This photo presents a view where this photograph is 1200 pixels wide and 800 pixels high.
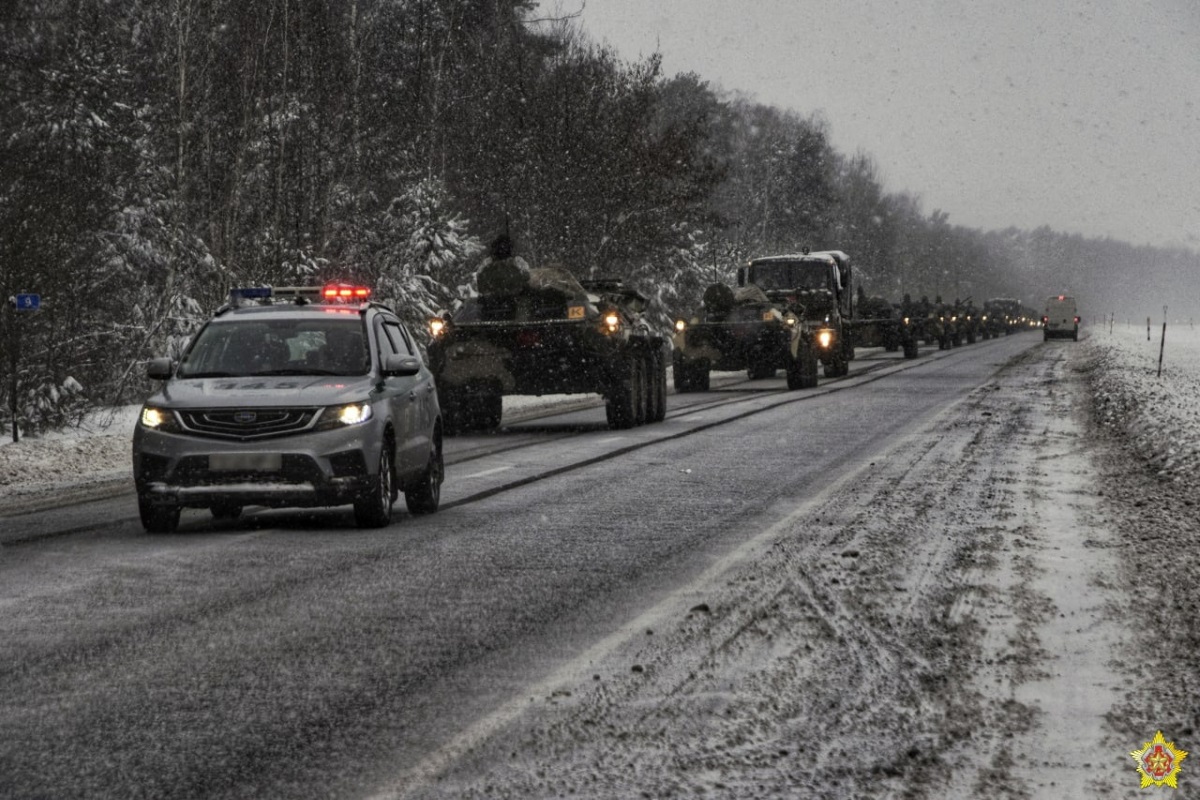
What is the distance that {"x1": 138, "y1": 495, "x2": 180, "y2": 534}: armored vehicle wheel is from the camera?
38.8 ft

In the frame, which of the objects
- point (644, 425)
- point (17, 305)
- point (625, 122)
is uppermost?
point (625, 122)

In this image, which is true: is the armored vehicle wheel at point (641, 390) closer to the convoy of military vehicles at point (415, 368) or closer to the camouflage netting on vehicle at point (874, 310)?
the convoy of military vehicles at point (415, 368)

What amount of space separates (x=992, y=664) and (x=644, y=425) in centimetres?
1711

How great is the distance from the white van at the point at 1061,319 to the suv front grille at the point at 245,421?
274ft

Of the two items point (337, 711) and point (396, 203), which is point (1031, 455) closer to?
point (337, 711)

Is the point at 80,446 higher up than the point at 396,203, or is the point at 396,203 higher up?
the point at 396,203

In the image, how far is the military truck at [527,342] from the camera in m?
22.0

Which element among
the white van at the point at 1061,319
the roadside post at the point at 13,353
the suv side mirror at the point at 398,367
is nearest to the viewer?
the suv side mirror at the point at 398,367

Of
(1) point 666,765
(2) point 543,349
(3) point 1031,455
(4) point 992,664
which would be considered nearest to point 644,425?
(2) point 543,349

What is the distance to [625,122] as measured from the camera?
44625 mm

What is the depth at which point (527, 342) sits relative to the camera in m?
22.0

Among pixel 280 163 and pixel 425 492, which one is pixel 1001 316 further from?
pixel 425 492

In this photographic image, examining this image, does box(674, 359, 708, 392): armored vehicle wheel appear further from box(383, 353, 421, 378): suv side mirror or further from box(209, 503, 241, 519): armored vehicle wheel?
box(383, 353, 421, 378): suv side mirror

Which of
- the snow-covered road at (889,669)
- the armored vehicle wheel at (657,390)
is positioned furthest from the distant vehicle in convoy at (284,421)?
the armored vehicle wheel at (657,390)
